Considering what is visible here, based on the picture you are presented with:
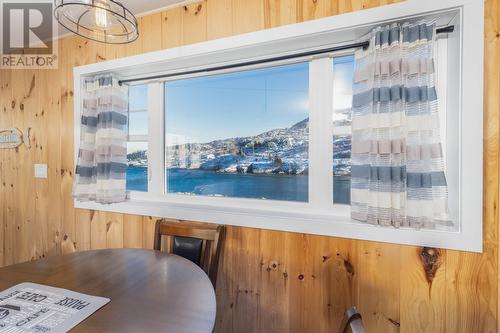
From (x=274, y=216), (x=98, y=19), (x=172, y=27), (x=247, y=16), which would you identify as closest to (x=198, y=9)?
(x=172, y=27)

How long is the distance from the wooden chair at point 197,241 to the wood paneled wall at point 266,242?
7.8 inches

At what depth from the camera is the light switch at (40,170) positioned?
2455 millimetres

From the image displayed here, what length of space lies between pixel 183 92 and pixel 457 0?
1.76 meters

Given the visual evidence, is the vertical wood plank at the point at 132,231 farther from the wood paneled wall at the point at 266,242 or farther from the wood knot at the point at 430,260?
the wood knot at the point at 430,260

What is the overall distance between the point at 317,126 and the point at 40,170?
2.53m

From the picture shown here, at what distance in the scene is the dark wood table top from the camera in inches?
34.2

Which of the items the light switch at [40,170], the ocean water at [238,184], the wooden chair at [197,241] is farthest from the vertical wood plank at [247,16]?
the light switch at [40,170]

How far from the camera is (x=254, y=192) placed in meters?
1.91

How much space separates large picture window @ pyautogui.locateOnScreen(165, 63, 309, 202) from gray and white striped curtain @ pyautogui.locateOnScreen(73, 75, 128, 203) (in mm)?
363

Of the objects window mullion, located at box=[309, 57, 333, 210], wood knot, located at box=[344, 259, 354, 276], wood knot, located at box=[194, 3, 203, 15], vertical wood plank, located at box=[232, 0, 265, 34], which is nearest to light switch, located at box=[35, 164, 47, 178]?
wood knot, located at box=[194, 3, 203, 15]

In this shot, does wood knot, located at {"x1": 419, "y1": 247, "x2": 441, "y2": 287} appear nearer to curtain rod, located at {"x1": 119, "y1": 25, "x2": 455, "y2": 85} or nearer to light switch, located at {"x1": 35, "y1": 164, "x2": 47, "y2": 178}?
curtain rod, located at {"x1": 119, "y1": 25, "x2": 455, "y2": 85}

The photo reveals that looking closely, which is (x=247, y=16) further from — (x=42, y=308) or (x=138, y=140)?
(x=42, y=308)

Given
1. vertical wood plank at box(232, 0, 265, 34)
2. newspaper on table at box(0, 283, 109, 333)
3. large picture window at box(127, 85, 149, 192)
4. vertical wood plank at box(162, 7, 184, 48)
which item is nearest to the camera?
newspaper on table at box(0, 283, 109, 333)

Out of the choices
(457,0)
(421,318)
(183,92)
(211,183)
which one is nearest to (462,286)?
(421,318)
